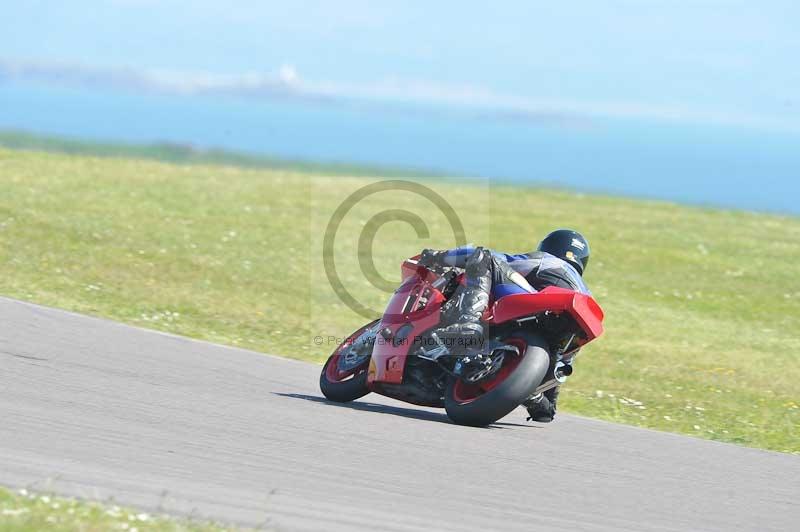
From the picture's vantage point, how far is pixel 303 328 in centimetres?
1427

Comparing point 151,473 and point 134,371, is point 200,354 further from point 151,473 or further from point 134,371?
point 151,473

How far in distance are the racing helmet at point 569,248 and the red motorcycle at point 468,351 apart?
2.51 ft

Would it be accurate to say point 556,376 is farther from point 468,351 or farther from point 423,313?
point 423,313

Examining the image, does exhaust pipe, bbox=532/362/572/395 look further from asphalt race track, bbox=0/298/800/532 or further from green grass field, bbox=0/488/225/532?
green grass field, bbox=0/488/225/532

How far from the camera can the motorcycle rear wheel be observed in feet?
25.5

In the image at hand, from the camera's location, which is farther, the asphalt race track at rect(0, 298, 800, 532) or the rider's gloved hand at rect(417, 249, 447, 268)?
A: the rider's gloved hand at rect(417, 249, 447, 268)

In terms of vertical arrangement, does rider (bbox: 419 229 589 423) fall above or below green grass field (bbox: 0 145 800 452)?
above

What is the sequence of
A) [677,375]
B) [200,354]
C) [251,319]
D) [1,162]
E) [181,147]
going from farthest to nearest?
[181,147] < [1,162] < [251,319] < [677,375] < [200,354]

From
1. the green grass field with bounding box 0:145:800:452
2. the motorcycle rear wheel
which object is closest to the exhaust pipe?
the motorcycle rear wheel

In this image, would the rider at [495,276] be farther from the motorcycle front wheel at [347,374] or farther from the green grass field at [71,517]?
the green grass field at [71,517]

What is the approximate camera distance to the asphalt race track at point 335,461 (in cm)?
566

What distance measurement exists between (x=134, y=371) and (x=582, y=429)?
3.43 metres

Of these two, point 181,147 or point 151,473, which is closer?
point 151,473

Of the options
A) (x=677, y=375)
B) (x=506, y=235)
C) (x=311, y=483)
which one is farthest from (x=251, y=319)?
(x=506, y=235)
